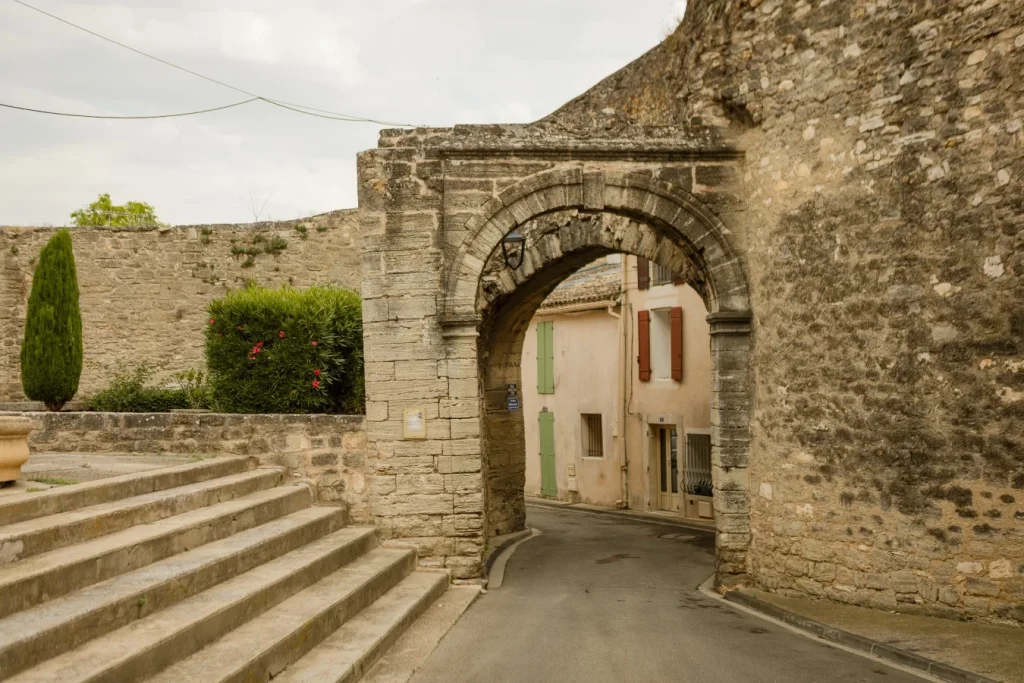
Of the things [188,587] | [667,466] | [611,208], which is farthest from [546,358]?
[188,587]

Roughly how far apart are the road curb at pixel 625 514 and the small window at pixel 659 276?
4.19 meters

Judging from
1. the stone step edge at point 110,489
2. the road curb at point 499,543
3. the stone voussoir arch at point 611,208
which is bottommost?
the road curb at point 499,543

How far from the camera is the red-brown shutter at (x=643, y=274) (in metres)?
17.5

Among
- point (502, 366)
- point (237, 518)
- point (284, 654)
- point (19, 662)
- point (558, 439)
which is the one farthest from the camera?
point (558, 439)

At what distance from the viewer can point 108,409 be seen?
10.9 meters

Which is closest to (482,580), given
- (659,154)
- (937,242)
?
(659,154)

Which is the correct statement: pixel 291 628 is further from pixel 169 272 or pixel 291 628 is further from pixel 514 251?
pixel 169 272

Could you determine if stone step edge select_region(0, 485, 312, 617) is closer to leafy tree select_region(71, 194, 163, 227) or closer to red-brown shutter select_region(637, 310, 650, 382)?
red-brown shutter select_region(637, 310, 650, 382)

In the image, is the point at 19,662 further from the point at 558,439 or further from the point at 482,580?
the point at 558,439

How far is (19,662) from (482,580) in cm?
505

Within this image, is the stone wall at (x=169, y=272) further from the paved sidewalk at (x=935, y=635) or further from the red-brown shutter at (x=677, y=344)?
the paved sidewalk at (x=935, y=635)

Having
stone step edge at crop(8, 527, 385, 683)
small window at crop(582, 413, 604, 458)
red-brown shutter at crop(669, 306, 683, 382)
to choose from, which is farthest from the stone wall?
stone step edge at crop(8, 527, 385, 683)

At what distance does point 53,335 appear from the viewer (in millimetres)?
10820

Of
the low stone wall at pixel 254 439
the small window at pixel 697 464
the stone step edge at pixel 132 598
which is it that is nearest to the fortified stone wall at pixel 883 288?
the low stone wall at pixel 254 439
